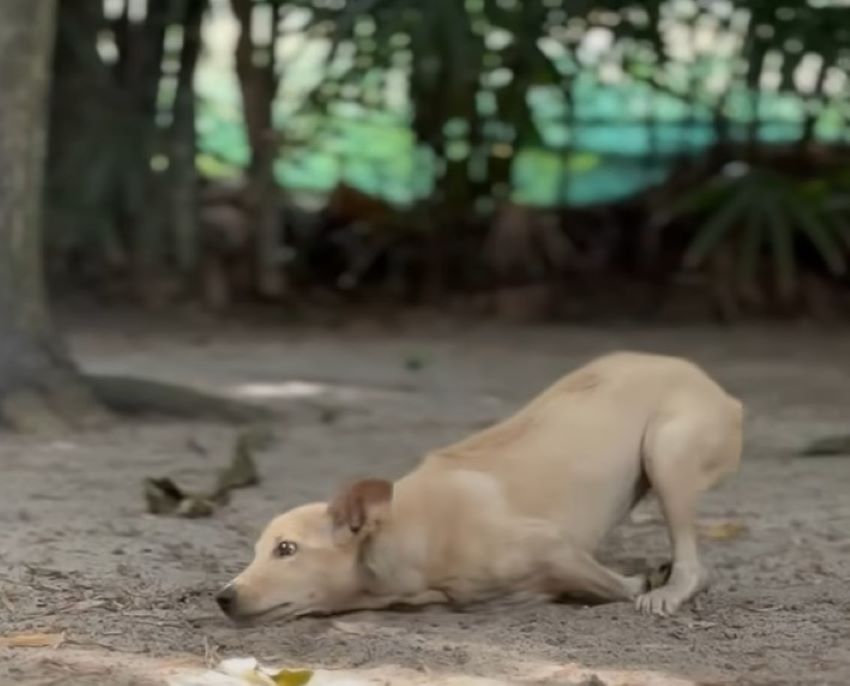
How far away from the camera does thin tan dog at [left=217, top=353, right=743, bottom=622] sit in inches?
154

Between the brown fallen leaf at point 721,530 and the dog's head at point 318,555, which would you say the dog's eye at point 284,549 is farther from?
the brown fallen leaf at point 721,530

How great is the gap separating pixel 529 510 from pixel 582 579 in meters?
0.20

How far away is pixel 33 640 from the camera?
12.1 feet

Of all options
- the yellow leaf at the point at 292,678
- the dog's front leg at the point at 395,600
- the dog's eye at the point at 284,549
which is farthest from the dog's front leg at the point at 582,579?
the yellow leaf at the point at 292,678

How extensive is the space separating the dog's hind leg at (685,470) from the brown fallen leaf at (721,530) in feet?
1.65

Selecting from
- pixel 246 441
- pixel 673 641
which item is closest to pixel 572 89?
pixel 246 441

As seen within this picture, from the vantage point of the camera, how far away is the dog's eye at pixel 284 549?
390 centimetres

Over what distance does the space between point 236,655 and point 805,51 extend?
7556 mm

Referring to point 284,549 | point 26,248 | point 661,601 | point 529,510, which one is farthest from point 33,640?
point 26,248

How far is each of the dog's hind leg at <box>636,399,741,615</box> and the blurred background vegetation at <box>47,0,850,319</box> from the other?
19.0ft

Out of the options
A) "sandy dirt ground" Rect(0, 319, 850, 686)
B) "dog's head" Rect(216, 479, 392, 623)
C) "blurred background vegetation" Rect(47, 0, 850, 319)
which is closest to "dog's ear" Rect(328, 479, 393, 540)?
"dog's head" Rect(216, 479, 392, 623)

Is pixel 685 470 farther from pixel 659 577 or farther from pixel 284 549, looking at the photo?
pixel 284 549

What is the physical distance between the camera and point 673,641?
3.83 metres

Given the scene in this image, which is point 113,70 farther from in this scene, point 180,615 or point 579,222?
point 180,615
